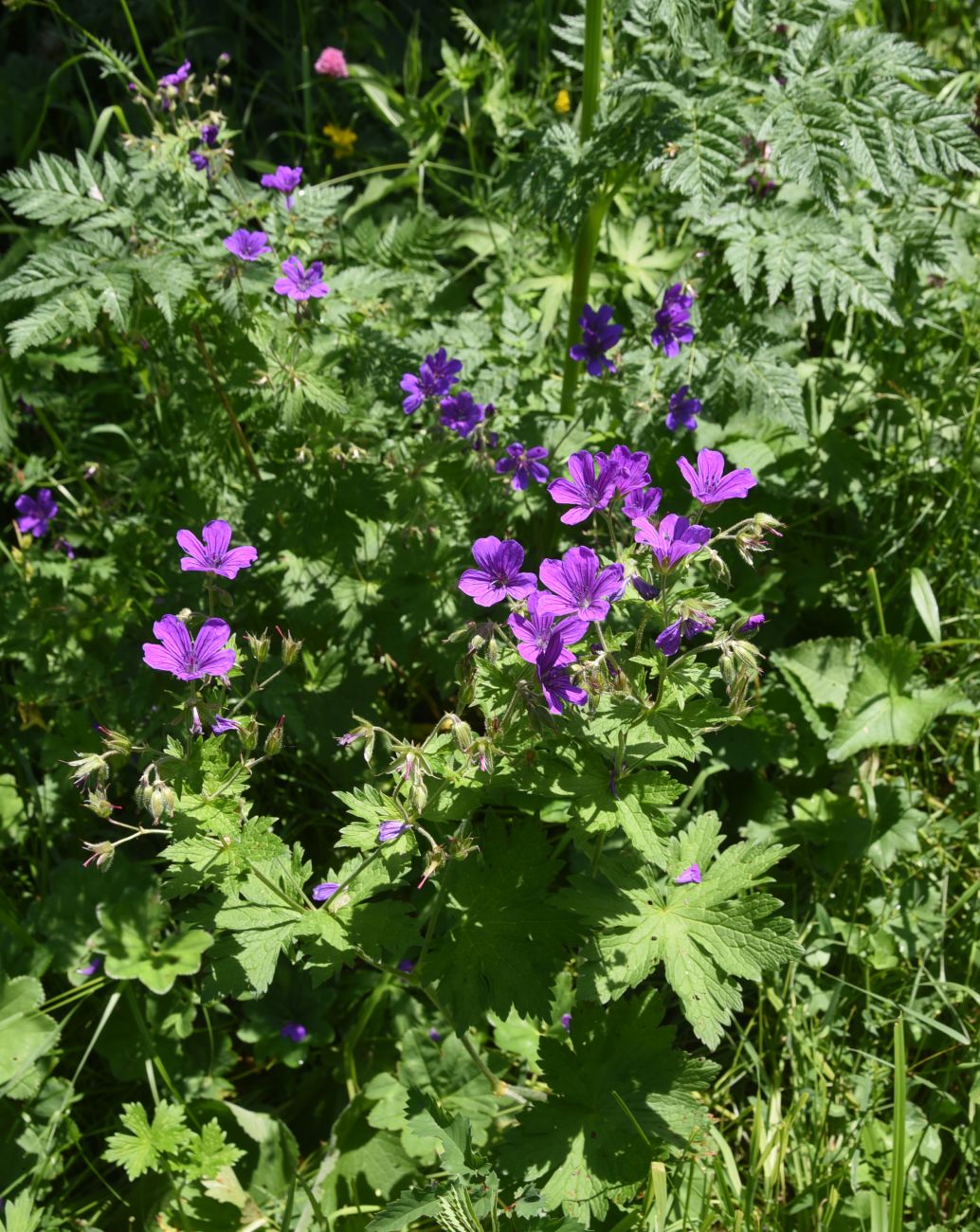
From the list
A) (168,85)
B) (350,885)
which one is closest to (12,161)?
(168,85)

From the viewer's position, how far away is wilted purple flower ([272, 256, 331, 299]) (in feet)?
8.29

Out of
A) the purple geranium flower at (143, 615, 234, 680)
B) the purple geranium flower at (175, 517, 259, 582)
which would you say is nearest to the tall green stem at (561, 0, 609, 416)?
the purple geranium flower at (175, 517, 259, 582)

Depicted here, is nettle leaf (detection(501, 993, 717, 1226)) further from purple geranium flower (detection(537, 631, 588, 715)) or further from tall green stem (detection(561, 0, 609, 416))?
tall green stem (detection(561, 0, 609, 416))

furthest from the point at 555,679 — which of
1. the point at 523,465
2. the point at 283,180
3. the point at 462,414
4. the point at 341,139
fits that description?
the point at 341,139

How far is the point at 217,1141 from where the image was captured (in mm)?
2402

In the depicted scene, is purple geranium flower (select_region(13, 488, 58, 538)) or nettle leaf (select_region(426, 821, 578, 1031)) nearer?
nettle leaf (select_region(426, 821, 578, 1031))

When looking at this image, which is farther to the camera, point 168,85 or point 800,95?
point 168,85

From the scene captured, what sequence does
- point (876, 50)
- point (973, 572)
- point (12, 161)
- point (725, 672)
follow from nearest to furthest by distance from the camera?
point (725, 672)
point (876, 50)
point (973, 572)
point (12, 161)

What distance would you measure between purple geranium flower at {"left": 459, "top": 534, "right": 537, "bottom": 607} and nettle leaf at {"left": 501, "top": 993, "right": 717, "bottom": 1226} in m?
0.91

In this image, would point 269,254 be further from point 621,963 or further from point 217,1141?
point 217,1141

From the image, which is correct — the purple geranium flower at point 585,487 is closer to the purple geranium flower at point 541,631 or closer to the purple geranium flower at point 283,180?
the purple geranium flower at point 541,631

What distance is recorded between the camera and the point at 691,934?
203 cm

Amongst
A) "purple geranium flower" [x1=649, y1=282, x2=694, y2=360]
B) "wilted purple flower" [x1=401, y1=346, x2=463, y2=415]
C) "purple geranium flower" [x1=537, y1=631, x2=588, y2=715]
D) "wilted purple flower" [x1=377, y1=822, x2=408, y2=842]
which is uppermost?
"purple geranium flower" [x1=537, y1=631, x2=588, y2=715]

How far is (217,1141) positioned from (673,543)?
169 cm
